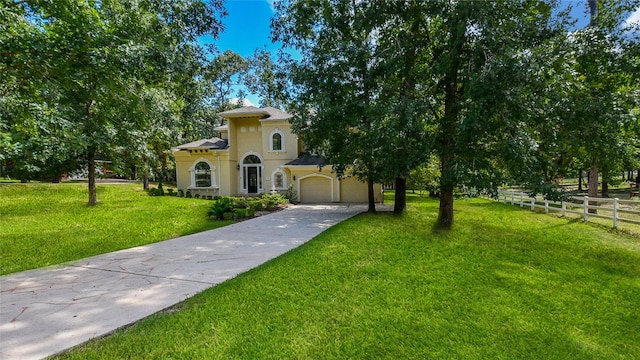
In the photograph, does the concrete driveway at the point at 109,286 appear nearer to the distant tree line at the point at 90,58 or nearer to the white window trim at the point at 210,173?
the distant tree line at the point at 90,58

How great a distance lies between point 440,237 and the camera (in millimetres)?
8258

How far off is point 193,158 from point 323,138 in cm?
1283

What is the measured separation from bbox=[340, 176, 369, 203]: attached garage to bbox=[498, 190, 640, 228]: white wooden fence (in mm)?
7394

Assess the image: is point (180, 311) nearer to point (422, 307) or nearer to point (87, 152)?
point (422, 307)

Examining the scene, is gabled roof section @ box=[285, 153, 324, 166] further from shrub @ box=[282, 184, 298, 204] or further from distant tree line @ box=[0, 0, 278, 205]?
distant tree line @ box=[0, 0, 278, 205]

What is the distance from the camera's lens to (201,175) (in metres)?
21.2

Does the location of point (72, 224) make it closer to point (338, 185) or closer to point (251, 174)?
point (251, 174)

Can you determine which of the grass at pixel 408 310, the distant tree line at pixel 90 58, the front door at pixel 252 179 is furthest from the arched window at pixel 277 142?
the grass at pixel 408 310

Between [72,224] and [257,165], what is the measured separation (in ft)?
38.3

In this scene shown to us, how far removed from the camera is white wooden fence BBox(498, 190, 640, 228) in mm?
9714

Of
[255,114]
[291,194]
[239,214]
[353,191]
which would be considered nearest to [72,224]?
[239,214]

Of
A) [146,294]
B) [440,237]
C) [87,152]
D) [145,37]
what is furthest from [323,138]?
[87,152]

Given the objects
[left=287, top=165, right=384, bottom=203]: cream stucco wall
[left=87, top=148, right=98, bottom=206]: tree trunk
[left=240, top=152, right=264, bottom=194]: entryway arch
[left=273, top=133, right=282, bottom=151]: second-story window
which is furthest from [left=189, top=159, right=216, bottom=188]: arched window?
[left=87, top=148, right=98, bottom=206]: tree trunk

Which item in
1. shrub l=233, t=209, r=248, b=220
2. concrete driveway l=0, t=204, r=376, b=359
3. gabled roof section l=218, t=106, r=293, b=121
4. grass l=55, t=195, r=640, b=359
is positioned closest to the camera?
grass l=55, t=195, r=640, b=359
